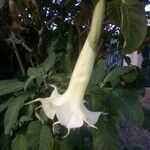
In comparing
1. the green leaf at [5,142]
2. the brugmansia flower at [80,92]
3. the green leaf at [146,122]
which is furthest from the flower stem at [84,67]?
the green leaf at [5,142]

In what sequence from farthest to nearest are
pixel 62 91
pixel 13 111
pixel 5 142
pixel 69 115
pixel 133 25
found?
pixel 5 142 → pixel 13 111 → pixel 62 91 → pixel 133 25 → pixel 69 115

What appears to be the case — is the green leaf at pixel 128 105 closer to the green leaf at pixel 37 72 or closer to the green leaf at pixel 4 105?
the green leaf at pixel 37 72

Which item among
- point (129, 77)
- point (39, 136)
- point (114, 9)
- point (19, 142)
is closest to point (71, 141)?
point (39, 136)

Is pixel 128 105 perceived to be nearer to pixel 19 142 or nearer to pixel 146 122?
pixel 146 122

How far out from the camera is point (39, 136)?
1678mm

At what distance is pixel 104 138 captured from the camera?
1603 millimetres

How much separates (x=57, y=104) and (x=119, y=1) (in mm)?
312

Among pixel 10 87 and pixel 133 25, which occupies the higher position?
pixel 133 25

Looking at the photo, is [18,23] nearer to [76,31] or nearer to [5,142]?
[76,31]

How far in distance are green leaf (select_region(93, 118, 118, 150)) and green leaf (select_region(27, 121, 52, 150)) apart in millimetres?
184

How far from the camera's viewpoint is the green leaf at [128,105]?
5.06 ft

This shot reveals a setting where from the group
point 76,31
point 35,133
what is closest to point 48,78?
point 35,133

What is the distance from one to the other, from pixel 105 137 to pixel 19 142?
383 mm

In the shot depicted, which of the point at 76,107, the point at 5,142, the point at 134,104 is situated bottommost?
the point at 5,142
